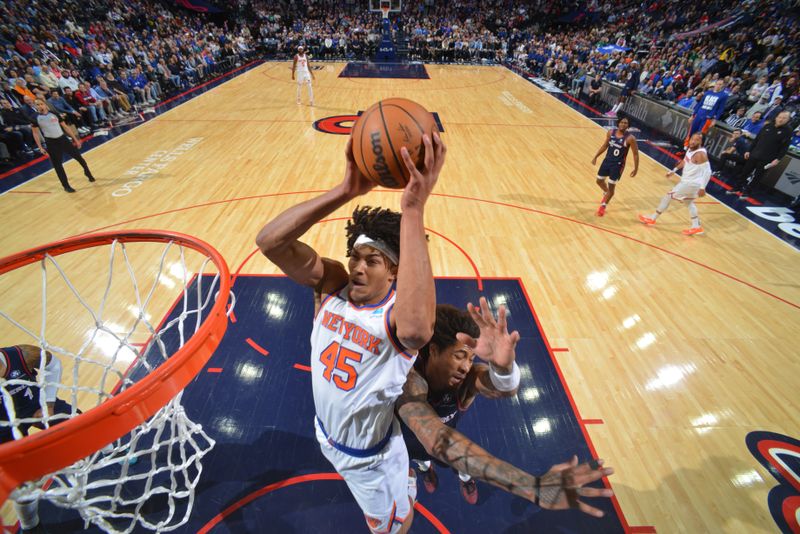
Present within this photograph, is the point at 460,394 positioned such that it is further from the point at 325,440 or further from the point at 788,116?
the point at 788,116

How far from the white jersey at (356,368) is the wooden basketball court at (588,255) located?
2.40m

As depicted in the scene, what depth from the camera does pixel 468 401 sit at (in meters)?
2.60

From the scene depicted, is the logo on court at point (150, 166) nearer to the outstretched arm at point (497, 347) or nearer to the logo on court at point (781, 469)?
the outstretched arm at point (497, 347)

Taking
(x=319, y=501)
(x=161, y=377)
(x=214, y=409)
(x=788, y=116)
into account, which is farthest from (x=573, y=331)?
(x=788, y=116)

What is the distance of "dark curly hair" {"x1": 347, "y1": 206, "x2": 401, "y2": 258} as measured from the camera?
6.57 ft

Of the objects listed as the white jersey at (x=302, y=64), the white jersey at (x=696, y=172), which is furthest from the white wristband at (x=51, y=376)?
the white jersey at (x=302, y=64)

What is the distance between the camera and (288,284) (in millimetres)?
5027

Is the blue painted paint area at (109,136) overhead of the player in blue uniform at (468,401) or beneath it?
beneath

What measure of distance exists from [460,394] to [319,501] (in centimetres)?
143

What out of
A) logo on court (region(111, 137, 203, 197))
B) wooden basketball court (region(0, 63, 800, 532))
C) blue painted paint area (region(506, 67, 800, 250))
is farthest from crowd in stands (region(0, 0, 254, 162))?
blue painted paint area (region(506, 67, 800, 250))

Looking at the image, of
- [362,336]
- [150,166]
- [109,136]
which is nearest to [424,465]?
[362,336]

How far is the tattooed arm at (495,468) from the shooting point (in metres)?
1.33

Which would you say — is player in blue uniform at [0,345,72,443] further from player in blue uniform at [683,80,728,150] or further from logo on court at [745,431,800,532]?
player in blue uniform at [683,80,728,150]

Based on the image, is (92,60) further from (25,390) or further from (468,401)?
(468,401)
